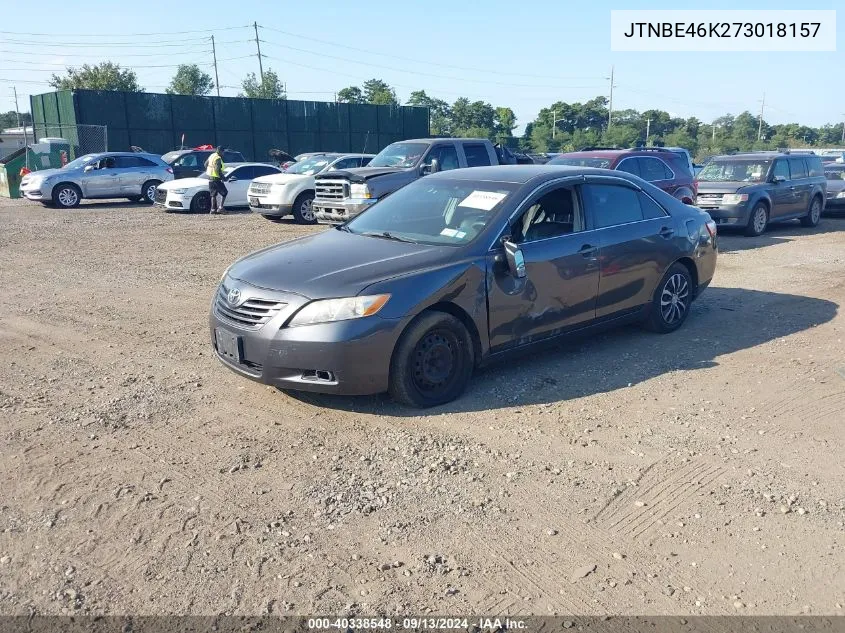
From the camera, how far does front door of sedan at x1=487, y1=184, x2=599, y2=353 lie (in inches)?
228

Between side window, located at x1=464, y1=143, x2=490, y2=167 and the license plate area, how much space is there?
10208mm

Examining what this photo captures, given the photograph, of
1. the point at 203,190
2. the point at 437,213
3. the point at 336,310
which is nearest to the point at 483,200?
the point at 437,213

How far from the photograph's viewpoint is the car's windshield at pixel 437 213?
5.99m

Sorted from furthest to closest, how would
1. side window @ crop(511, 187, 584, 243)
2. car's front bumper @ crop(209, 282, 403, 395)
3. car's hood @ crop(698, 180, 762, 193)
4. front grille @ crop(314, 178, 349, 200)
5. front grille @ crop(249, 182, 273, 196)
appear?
front grille @ crop(249, 182, 273, 196) → car's hood @ crop(698, 180, 762, 193) → front grille @ crop(314, 178, 349, 200) → side window @ crop(511, 187, 584, 243) → car's front bumper @ crop(209, 282, 403, 395)

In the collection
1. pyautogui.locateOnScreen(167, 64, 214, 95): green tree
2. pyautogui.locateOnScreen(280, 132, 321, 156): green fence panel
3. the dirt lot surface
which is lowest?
the dirt lot surface

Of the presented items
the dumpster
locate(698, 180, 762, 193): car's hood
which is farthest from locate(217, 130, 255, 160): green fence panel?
locate(698, 180, 762, 193): car's hood

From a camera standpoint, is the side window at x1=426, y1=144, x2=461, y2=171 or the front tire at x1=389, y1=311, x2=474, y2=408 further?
the side window at x1=426, y1=144, x2=461, y2=171

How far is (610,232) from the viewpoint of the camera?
6723 millimetres

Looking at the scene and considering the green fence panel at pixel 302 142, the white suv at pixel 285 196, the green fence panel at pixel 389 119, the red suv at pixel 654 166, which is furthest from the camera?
the green fence panel at pixel 389 119

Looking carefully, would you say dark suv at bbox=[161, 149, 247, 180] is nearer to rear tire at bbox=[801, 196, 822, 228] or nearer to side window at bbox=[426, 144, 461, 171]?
side window at bbox=[426, 144, 461, 171]

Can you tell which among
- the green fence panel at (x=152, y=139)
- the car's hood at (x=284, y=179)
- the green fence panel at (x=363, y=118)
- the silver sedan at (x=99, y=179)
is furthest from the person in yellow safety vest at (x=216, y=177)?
the green fence panel at (x=363, y=118)

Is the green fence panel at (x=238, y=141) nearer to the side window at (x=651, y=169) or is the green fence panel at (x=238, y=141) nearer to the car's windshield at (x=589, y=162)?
the car's windshield at (x=589, y=162)

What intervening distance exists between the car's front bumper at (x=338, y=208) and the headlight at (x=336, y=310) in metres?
8.25

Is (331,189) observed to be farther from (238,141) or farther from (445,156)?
(238,141)
